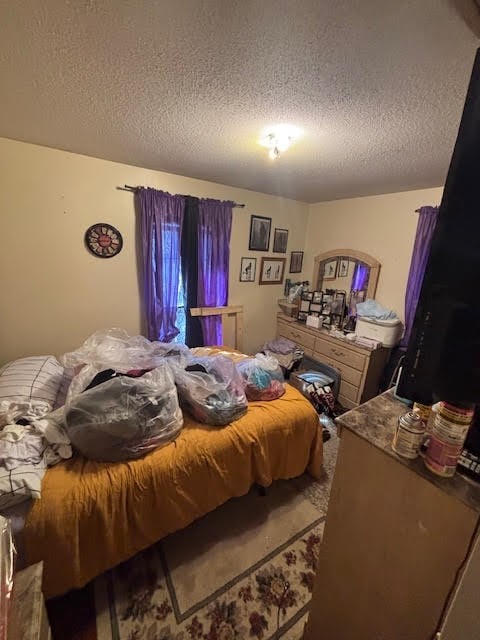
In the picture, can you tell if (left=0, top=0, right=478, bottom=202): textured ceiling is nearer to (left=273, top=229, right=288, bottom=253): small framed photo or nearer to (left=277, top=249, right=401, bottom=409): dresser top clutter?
(left=277, top=249, right=401, bottom=409): dresser top clutter

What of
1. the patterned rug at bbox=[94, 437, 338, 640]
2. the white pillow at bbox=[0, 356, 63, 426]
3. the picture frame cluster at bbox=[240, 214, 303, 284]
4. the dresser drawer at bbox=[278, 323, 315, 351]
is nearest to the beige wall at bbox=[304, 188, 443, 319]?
the picture frame cluster at bbox=[240, 214, 303, 284]

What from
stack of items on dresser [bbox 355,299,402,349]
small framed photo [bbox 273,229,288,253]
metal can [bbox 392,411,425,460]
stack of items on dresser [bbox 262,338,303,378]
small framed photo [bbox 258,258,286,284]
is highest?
small framed photo [bbox 273,229,288,253]

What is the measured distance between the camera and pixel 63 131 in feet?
Result: 5.71

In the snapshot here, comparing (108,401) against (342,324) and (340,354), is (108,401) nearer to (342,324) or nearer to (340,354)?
(340,354)

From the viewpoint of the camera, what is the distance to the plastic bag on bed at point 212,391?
5.16 ft

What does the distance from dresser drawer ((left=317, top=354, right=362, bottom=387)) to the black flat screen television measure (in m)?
2.32

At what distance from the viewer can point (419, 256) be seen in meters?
2.53

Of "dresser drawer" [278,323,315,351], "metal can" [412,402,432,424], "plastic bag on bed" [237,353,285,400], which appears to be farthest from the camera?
"dresser drawer" [278,323,315,351]

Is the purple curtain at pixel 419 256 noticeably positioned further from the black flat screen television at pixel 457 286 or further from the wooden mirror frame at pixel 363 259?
the black flat screen television at pixel 457 286

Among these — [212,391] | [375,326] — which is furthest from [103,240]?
[375,326]

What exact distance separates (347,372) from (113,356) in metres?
2.31

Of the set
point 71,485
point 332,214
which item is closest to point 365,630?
point 71,485

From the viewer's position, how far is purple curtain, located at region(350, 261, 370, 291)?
123 inches

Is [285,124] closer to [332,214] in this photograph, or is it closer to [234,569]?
[332,214]
